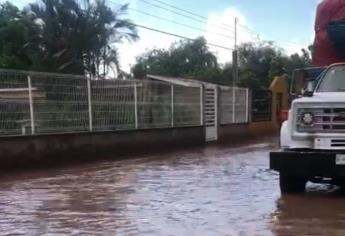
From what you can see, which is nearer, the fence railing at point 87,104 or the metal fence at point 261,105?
the fence railing at point 87,104

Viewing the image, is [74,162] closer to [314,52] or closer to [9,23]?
[314,52]

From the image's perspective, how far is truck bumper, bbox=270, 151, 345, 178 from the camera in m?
8.85

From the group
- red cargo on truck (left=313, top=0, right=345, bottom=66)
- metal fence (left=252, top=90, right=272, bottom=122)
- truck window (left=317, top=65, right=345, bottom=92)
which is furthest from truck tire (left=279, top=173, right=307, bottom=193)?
metal fence (left=252, top=90, right=272, bottom=122)

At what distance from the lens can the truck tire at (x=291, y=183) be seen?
966cm

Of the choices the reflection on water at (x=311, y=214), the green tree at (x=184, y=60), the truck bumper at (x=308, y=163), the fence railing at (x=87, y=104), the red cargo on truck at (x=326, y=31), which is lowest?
the reflection on water at (x=311, y=214)

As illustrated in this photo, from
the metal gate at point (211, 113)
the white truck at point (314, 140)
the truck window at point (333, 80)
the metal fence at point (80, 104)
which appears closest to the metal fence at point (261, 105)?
the metal gate at point (211, 113)

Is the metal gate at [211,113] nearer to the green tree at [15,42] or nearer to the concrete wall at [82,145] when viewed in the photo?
the concrete wall at [82,145]

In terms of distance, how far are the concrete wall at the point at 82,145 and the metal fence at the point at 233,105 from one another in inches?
164

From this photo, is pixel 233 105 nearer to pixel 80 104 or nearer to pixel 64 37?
pixel 80 104

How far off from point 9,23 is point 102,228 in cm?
4742

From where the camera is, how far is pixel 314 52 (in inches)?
476

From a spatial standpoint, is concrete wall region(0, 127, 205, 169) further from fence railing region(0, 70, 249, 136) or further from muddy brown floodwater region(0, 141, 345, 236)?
muddy brown floodwater region(0, 141, 345, 236)

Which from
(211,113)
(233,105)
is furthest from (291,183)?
(233,105)

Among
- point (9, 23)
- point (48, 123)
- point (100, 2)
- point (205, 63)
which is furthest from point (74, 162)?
point (205, 63)
